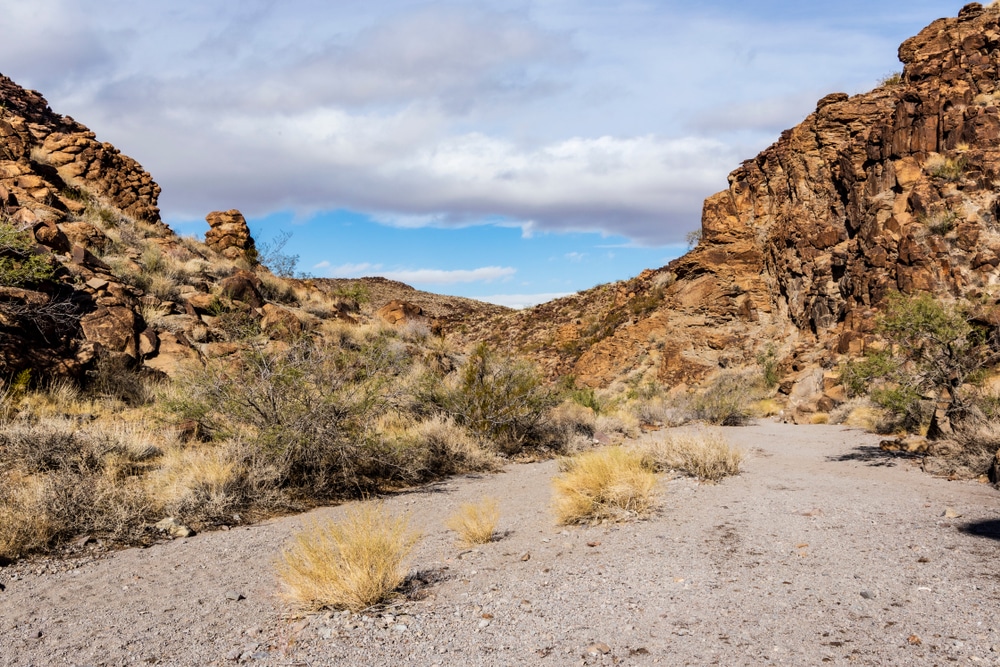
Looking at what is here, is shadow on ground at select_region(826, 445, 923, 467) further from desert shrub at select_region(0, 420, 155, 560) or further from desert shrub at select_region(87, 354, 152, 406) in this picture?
desert shrub at select_region(87, 354, 152, 406)

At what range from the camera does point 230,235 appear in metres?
21.6

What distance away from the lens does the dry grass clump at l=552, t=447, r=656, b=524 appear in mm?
6387

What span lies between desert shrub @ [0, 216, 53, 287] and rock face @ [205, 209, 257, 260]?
9751mm

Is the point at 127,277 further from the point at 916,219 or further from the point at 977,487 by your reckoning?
the point at 916,219

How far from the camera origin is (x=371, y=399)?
905cm

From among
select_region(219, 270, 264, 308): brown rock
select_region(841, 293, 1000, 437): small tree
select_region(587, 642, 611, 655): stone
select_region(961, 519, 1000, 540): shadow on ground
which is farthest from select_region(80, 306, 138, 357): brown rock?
select_region(841, 293, 1000, 437): small tree

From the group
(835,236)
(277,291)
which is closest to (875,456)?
(277,291)

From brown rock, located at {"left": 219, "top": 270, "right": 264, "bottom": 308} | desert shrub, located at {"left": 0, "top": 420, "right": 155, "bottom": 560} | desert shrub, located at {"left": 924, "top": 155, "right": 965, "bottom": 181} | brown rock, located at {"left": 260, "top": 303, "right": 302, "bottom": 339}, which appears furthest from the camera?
desert shrub, located at {"left": 924, "top": 155, "right": 965, "bottom": 181}

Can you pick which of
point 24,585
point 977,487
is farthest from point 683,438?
point 24,585

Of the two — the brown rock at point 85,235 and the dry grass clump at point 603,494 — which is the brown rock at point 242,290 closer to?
the brown rock at point 85,235

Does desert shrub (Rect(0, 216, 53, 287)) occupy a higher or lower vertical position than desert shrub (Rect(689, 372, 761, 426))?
higher

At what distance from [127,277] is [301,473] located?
869 centimetres

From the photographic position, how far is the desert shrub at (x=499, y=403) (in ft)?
39.7

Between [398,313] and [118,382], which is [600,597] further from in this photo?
[398,313]
